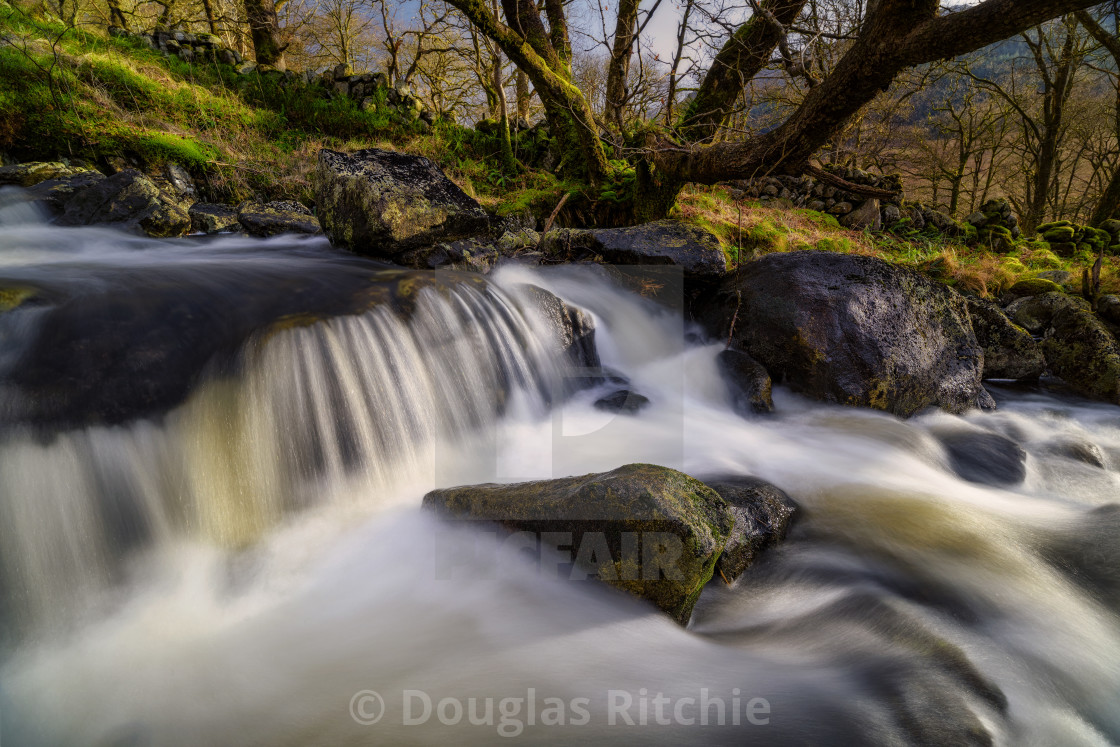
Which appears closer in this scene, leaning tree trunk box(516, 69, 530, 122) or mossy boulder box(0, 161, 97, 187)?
mossy boulder box(0, 161, 97, 187)

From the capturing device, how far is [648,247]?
5707 mm

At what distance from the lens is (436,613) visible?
89.5 inches

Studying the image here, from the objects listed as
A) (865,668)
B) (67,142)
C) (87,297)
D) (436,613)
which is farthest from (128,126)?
(865,668)

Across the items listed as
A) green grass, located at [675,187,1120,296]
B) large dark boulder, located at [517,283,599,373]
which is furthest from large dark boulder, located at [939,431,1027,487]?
large dark boulder, located at [517,283,599,373]

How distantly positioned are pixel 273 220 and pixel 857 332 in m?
7.50

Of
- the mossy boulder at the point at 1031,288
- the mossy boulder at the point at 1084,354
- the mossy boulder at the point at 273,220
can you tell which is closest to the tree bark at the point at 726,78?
the mossy boulder at the point at 1031,288

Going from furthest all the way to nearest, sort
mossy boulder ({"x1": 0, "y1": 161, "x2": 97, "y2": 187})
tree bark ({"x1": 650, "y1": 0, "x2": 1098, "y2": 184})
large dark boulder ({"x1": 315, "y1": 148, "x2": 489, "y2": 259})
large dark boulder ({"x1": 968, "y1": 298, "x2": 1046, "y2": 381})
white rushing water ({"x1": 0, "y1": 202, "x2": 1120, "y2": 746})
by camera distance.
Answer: mossy boulder ({"x1": 0, "y1": 161, "x2": 97, "y2": 187})
large dark boulder ({"x1": 968, "y1": 298, "x2": 1046, "y2": 381})
large dark boulder ({"x1": 315, "y1": 148, "x2": 489, "y2": 259})
tree bark ({"x1": 650, "y1": 0, "x2": 1098, "y2": 184})
white rushing water ({"x1": 0, "y1": 202, "x2": 1120, "y2": 746})

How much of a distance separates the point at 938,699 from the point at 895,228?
1159cm

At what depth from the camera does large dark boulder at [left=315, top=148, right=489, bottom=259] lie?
18.2ft

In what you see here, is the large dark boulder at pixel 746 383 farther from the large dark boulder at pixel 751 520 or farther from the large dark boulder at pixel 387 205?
the large dark boulder at pixel 387 205

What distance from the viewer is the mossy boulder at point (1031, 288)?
7.01 m

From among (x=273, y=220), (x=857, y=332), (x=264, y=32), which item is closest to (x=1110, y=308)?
(x=857, y=332)

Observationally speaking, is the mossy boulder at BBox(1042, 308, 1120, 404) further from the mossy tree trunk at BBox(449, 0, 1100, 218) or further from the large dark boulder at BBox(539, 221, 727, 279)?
the large dark boulder at BBox(539, 221, 727, 279)

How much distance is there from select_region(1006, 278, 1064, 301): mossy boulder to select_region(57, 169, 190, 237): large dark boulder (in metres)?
11.9
